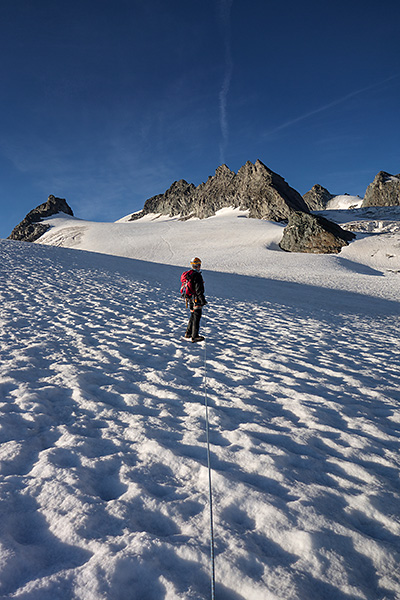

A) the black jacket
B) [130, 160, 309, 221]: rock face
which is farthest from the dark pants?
[130, 160, 309, 221]: rock face

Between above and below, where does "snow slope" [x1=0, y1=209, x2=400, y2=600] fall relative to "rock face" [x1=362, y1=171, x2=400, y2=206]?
below

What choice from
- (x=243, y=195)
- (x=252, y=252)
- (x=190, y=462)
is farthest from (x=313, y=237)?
(x=243, y=195)

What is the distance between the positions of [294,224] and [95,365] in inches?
1657

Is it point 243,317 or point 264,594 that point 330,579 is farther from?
point 243,317

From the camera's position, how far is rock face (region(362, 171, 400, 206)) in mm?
126444

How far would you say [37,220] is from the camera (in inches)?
4141

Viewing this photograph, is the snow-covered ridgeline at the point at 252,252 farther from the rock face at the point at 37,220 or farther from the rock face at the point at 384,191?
the rock face at the point at 384,191

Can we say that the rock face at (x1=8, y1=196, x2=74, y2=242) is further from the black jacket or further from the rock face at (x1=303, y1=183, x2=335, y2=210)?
the rock face at (x1=303, y1=183, x2=335, y2=210)

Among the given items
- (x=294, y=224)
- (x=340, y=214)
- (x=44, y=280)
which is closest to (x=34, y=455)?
(x=44, y=280)

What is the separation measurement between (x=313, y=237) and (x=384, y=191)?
116 meters

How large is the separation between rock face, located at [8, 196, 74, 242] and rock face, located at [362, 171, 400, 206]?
430 feet

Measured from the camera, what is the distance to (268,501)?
2.49 m

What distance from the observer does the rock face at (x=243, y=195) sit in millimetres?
78500

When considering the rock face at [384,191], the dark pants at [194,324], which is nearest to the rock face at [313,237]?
the dark pants at [194,324]
